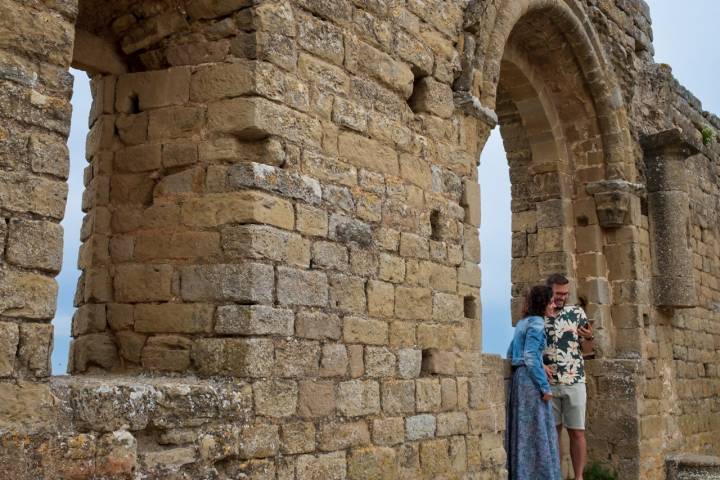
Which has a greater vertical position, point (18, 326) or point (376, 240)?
point (376, 240)

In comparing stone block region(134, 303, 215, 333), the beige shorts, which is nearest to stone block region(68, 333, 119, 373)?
stone block region(134, 303, 215, 333)

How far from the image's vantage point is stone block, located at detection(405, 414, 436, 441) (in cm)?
541

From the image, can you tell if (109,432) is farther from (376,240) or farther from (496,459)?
(496,459)

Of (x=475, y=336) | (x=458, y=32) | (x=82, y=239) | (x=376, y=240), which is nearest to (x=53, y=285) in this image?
(x=82, y=239)

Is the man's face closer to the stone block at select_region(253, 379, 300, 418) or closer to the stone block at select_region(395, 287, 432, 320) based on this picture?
the stone block at select_region(395, 287, 432, 320)

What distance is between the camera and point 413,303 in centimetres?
561

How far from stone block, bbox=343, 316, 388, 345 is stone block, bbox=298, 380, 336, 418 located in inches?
13.1

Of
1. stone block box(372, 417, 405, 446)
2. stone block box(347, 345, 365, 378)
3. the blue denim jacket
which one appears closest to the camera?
stone block box(347, 345, 365, 378)

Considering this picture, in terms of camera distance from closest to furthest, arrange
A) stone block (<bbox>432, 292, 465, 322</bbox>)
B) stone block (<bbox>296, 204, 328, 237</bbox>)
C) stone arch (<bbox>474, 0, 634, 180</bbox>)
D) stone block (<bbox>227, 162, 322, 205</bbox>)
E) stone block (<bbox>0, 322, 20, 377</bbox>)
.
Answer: stone block (<bbox>0, 322, 20, 377</bbox>) < stone block (<bbox>227, 162, 322, 205</bbox>) < stone block (<bbox>296, 204, 328, 237</bbox>) < stone block (<bbox>432, 292, 465, 322</bbox>) < stone arch (<bbox>474, 0, 634, 180</bbox>)

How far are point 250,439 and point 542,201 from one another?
650 cm

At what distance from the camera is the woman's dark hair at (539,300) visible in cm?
641

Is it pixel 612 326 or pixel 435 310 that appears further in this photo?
pixel 612 326

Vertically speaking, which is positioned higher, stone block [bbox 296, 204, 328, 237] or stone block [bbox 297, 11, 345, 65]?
stone block [bbox 297, 11, 345, 65]

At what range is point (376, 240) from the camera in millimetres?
5336
